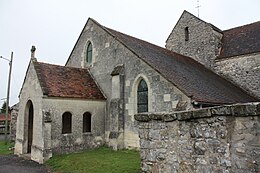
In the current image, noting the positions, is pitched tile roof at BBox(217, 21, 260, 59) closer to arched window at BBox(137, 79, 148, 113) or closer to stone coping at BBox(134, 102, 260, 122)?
arched window at BBox(137, 79, 148, 113)

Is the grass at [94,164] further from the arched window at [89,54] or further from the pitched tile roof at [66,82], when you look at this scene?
the arched window at [89,54]

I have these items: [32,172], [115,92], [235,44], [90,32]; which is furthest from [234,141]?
[235,44]

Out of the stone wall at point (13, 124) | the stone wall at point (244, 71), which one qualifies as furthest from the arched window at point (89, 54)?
the stone wall at point (13, 124)

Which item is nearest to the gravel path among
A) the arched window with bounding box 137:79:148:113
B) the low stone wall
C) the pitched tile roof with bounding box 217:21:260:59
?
the arched window with bounding box 137:79:148:113

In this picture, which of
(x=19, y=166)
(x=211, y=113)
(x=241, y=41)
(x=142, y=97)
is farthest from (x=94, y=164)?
(x=241, y=41)

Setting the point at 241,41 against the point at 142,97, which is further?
the point at 241,41

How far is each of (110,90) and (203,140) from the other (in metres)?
11.7

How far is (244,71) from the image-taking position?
18.4 metres

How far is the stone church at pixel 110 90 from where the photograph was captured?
43.3 ft

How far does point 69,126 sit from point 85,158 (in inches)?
148

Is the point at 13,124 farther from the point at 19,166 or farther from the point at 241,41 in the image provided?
the point at 241,41

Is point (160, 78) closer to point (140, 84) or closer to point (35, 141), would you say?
point (140, 84)

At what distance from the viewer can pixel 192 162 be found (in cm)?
518

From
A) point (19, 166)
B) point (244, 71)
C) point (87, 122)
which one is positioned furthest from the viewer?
point (244, 71)
